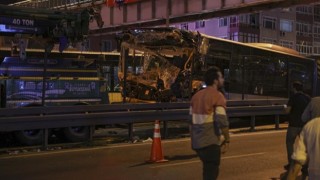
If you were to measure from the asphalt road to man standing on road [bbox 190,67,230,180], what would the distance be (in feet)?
9.73

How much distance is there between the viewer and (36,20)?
1443 centimetres

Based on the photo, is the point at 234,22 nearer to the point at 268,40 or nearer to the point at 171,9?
the point at 268,40

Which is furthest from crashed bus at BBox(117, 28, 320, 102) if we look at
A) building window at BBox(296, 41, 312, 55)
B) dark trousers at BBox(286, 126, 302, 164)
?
building window at BBox(296, 41, 312, 55)

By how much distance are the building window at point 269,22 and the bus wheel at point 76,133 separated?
191 ft

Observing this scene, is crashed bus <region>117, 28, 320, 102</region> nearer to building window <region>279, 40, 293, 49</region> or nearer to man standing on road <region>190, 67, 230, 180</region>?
man standing on road <region>190, 67, 230, 180</region>

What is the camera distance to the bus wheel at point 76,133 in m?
14.7

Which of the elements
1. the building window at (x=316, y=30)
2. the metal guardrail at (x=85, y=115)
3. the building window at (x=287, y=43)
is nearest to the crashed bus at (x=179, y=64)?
the metal guardrail at (x=85, y=115)

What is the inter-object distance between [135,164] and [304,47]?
69605 millimetres

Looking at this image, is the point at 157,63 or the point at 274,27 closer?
the point at 157,63

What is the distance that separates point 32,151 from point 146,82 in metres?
8.02

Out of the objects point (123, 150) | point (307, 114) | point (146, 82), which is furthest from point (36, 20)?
point (307, 114)

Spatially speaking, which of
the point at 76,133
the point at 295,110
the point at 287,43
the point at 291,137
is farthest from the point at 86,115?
the point at 287,43

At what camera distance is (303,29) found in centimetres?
7725

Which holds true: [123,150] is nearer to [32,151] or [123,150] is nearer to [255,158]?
[32,151]
